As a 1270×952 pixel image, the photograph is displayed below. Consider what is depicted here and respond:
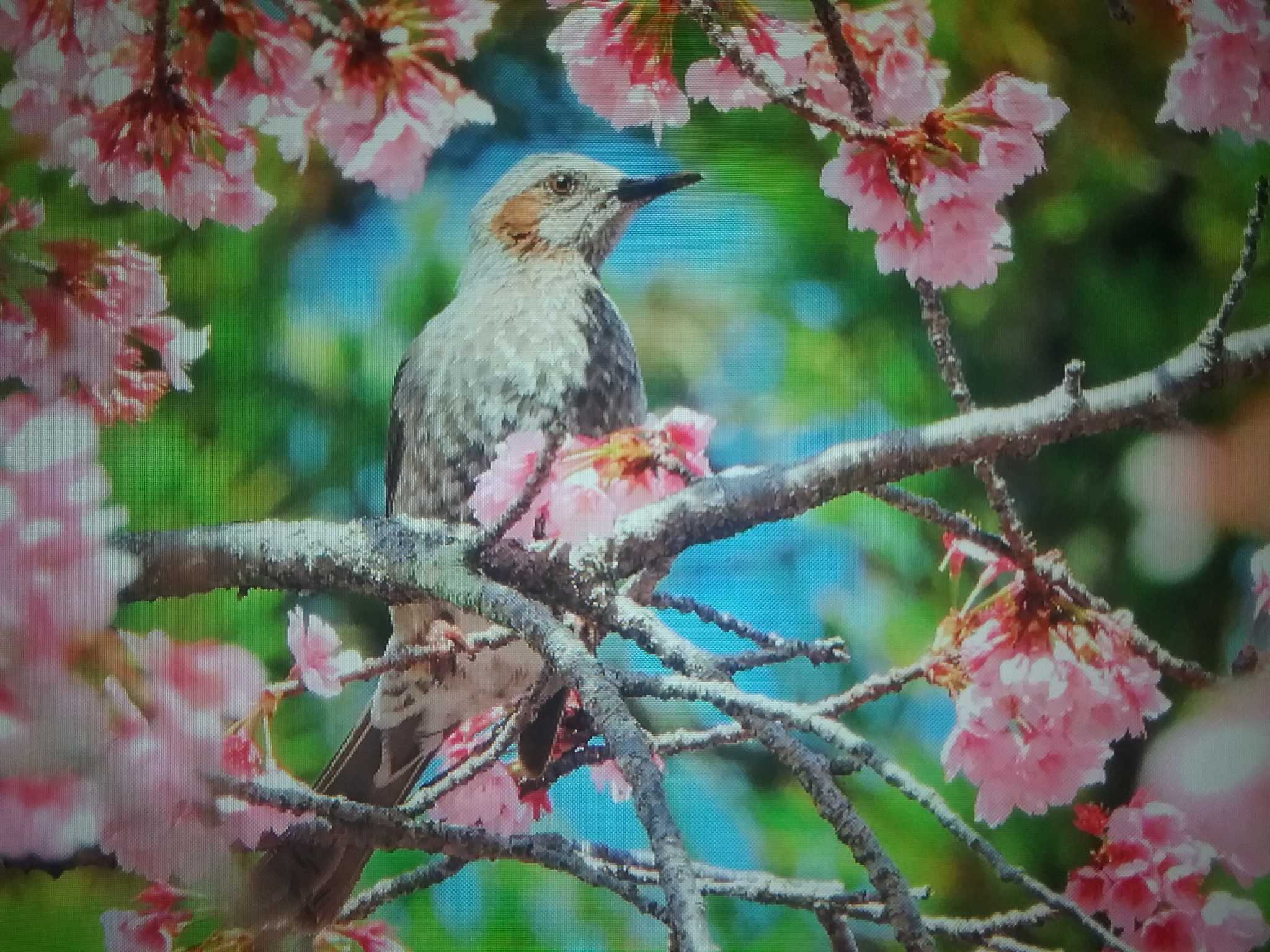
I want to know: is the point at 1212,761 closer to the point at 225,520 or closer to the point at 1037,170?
the point at 1037,170

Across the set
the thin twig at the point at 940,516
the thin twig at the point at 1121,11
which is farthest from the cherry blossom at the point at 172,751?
the thin twig at the point at 1121,11

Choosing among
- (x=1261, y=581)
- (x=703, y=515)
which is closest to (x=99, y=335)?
(x=703, y=515)

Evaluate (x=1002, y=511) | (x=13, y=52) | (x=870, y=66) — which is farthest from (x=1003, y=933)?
(x=13, y=52)

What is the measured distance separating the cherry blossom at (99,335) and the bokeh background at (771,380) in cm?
2

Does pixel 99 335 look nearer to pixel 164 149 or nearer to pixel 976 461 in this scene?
pixel 164 149

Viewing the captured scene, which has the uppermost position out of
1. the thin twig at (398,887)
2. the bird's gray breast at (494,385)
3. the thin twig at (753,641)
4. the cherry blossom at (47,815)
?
the bird's gray breast at (494,385)

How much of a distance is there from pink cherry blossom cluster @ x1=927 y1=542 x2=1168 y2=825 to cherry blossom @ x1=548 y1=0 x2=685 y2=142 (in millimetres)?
545

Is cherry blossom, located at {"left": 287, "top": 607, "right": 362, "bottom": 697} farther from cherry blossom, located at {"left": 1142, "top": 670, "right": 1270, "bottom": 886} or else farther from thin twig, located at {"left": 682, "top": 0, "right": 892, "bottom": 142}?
cherry blossom, located at {"left": 1142, "top": 670, "right": 1270, "bottom": 886}

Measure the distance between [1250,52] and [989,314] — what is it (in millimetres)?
388

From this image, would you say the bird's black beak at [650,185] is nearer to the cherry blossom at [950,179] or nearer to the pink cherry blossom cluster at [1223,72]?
the cherry blossom at [950,179]

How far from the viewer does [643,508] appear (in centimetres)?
117

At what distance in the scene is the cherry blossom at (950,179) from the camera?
122 centimetres

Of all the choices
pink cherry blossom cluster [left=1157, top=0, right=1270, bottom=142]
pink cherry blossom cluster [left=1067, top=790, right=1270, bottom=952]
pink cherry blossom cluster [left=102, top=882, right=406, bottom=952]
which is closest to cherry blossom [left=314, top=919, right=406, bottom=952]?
pink cherry blossom cluster [left=102, top=882, right=406, bottom=952]

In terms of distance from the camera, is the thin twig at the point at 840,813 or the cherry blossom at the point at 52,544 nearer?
the thin twig at the point at 840,813
